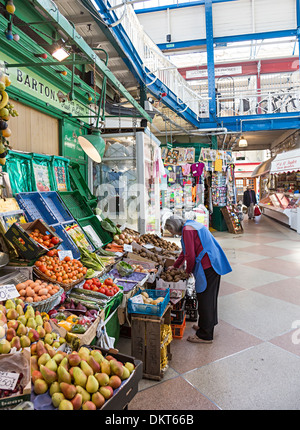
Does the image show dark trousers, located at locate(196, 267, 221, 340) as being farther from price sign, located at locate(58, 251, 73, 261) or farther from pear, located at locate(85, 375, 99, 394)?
pear, located at locate(85, 375, 99, 394)

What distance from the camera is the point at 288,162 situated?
12070mm

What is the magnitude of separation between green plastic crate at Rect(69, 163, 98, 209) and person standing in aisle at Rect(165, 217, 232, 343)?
7.97 feet

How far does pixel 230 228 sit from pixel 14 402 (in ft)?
40.8

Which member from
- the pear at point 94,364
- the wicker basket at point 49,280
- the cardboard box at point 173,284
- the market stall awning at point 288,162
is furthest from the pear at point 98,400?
the market stall awning at point 288,162

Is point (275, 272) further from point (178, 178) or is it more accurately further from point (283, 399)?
point (178, 178)

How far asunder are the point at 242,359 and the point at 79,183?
3.95 metres

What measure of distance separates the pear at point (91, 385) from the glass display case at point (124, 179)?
16.6 feet

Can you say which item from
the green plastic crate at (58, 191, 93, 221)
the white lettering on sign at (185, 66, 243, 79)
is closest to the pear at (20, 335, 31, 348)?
the green plastic crate at (58, 191, 93, 221)

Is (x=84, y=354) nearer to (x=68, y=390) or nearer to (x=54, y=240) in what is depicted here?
(x=68, y=390)

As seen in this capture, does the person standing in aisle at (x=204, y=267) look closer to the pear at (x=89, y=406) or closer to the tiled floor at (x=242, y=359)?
the tiled floor at (x=242, y=359)

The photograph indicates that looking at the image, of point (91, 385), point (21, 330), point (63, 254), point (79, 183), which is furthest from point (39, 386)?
point (79, 183)

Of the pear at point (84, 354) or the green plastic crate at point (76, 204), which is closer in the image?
the pear at point (84, 354)

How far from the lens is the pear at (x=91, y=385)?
71.1 inches

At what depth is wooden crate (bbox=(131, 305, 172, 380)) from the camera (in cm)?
310
